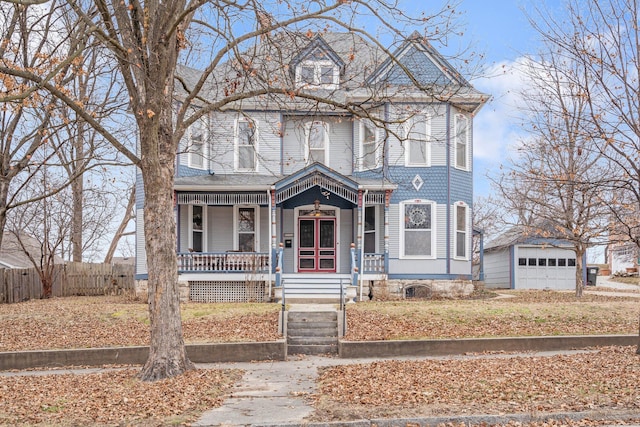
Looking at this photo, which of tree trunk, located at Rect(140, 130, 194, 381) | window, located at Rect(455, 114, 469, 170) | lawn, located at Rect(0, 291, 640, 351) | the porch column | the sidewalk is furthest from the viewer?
window, located at Rect(455, 114, 469, 170)

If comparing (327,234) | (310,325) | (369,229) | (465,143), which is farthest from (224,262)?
(465,143)

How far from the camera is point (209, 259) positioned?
20.4 m

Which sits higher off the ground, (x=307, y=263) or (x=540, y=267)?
(x=307, y=263)

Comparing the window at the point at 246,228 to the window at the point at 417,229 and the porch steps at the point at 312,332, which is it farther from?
the porch steps at the point at 312,332

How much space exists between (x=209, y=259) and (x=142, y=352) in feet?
27.3

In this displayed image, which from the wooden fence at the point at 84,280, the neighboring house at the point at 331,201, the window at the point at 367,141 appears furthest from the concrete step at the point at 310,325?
the wooden fence at the point at 84,280

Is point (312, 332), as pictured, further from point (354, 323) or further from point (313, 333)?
point (354, 323)

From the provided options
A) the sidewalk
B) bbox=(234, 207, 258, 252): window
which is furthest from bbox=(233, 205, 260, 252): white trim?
the sidewalk

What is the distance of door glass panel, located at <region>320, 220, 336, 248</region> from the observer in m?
21.7

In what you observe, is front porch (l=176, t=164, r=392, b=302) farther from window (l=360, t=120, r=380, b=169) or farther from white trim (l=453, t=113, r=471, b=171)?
white trim (l=453, t=113, r=471, b=171)

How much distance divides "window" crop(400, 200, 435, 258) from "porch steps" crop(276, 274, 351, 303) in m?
2.41

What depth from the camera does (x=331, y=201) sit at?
21453mm

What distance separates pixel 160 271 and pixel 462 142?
46.9ft

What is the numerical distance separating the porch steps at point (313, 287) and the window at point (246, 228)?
252 cm
